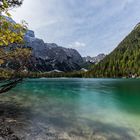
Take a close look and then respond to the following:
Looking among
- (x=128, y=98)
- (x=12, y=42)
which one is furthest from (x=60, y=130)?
(x=128, y=98)

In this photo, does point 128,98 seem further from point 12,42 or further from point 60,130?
point 12,42

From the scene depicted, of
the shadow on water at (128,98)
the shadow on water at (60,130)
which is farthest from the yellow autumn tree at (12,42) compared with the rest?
the shadow on water at (128,98)

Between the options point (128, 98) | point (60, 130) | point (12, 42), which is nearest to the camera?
A: point (12, 42)

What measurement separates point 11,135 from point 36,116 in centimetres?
1003

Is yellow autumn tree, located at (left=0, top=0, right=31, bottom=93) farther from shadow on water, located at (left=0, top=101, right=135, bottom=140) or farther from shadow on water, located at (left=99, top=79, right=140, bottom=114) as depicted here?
shadow on water, located at (left=99, top=79, right=140, bottom=114)

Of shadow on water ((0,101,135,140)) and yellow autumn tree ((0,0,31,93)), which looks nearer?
yellow autumn tree ((0,0,31,93))

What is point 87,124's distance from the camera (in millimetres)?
24516

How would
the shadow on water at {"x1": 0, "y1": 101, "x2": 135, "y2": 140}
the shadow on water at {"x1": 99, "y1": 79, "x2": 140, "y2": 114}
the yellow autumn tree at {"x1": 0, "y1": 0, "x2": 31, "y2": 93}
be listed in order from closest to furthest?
the yellow autumn tree at {"x1": 0, "y1": 0, "x2": 31, "y2": 93} → the shadow on water at {"x1": 0, "y1": 101, "x2": 135, "y2": 140} → the shadow on water at {"x1": 99, "y1": 79, "x2": 140, "y2": 114}

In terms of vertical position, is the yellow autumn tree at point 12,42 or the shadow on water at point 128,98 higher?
the yellow autumn tree at point 12,42

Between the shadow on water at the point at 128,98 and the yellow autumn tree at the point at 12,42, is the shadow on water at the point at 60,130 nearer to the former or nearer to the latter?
the yellow autumn tree at the point at 12,42

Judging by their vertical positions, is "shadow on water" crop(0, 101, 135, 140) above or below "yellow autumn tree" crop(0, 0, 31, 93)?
below

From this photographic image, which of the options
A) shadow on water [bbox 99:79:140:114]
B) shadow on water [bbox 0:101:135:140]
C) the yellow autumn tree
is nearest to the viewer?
the yellow autumn tree

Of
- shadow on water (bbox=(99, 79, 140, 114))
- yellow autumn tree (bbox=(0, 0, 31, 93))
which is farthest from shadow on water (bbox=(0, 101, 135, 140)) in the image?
shadow on water (bbox=(99, 79, 140, 114))

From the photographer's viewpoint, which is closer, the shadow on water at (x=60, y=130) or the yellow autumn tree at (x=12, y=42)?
the yellow autumn tree at (x=12, y=42)
